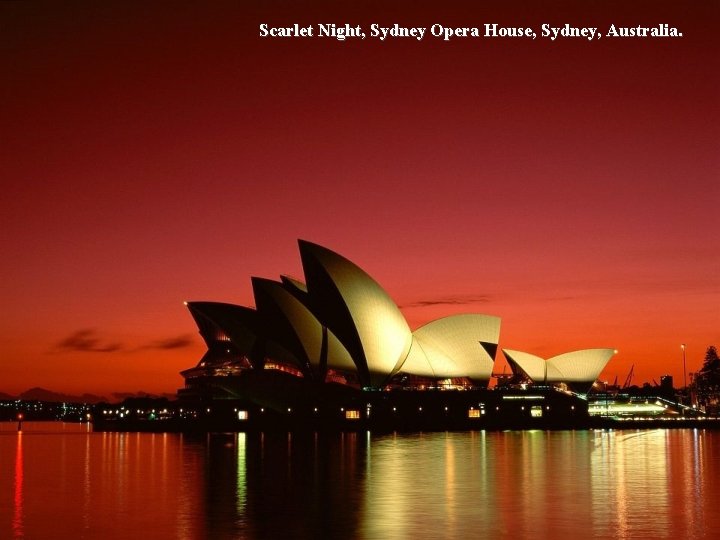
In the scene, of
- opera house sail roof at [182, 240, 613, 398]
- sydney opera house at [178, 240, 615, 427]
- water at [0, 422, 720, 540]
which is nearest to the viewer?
water at [0, 422, 720, 540]

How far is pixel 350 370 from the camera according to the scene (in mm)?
74938

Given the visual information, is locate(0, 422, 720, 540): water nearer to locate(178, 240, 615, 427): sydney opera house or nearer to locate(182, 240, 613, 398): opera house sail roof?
locate(182, 240, 613, 398): opera house sail roof

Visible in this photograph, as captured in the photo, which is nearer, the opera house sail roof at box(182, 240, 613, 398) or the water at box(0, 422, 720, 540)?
the water at box(0, 422, 720, 540)

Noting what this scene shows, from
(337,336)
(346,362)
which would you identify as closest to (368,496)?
(337,336)

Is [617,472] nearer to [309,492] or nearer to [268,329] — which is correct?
[309,492]

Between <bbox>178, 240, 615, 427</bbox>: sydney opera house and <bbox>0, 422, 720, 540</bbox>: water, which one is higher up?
<bbox>178, 240, 615, 427</bbox>: sydney opera house

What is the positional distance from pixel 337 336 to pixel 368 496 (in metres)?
43.2

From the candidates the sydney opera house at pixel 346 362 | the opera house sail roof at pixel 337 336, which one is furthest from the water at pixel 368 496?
the sydney opera house at pixel 346 362

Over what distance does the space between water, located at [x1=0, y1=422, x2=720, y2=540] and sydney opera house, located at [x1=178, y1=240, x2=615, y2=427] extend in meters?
25.0

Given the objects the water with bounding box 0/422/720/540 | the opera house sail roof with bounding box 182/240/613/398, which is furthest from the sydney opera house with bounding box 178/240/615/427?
the water with bounding box 0/422/720/540

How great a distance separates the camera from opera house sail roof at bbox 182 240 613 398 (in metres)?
64.2

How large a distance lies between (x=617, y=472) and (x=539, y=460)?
572cm

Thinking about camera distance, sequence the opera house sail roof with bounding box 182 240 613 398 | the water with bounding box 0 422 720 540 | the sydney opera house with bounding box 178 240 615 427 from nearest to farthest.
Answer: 1. the water with bounding box 0 422 720 540
2. the opera house sail roof with bounding box 182 240 613 398
3. the sydney opera house with bounding box 178 240 615 427

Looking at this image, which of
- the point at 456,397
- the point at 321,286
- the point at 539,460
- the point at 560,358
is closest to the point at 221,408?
the point at 456,397
